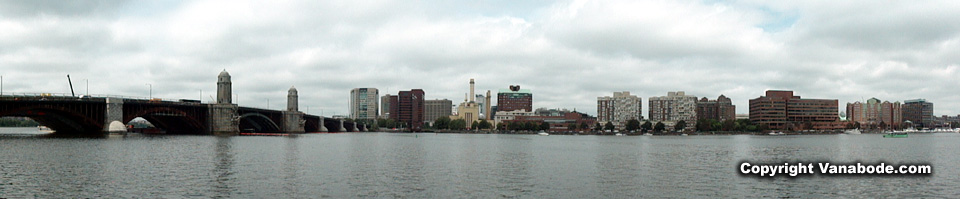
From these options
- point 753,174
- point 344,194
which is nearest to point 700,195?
point 753,174

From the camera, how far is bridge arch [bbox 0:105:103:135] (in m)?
152

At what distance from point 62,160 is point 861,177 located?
8092cm

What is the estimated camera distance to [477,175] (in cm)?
6375

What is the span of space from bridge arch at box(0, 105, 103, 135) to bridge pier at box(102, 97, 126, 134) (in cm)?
201

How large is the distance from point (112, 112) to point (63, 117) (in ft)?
57.0

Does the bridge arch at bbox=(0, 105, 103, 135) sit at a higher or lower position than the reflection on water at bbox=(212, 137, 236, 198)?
higher

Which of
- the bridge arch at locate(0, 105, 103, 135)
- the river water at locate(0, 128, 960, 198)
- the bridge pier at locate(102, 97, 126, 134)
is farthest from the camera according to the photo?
the bridge pier at locate(102, 97, 126, 134)

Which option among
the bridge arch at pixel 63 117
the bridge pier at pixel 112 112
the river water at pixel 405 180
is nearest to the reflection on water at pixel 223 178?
the river water at pixel 405 180

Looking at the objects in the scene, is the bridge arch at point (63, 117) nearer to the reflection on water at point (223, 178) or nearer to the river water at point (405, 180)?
the river water at point (405, 180)

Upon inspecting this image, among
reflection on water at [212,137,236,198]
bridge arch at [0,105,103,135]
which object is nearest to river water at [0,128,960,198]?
reflection on water at [212,137,236,198]

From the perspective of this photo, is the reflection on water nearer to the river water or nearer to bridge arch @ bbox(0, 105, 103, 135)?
the river water

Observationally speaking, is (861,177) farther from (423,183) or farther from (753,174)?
(423,183)

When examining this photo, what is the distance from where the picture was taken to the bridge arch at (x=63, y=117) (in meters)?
152

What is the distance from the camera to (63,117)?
172 meters
